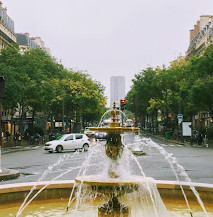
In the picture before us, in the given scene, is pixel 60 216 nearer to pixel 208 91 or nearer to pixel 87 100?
pixel 208 91

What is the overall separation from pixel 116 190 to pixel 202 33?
7903cm

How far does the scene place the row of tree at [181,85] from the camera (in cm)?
4247

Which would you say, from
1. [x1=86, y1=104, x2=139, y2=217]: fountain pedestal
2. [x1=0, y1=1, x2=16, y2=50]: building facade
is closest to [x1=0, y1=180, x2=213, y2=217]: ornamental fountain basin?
[x1=86, y1=104, x2=139, y2=217]: fountain pedestal

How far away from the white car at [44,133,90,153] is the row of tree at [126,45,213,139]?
10037 millimetres

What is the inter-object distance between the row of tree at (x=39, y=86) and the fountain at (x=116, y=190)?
95.3ft

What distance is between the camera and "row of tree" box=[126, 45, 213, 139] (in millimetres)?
42469

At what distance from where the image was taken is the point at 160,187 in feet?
32.3

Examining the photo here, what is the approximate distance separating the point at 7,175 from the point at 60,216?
638 centimetres

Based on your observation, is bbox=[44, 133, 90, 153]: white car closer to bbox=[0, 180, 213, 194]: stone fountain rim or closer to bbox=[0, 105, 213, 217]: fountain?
bbox=[0, 180, 213, 194]: stone fountain rim

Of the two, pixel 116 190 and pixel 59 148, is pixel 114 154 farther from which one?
pixel 59 148

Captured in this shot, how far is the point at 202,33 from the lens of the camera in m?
81.2

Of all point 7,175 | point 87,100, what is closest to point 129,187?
point 7,175

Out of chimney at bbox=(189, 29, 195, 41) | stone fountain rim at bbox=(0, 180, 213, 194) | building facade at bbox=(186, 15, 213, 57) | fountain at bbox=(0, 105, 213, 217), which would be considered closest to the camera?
fountain at bbox=(0, 105, 213, 217)

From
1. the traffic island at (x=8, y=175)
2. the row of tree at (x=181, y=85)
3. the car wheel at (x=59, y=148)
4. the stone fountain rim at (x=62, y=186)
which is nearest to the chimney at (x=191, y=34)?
the row of tree at (x=181, y=85)
